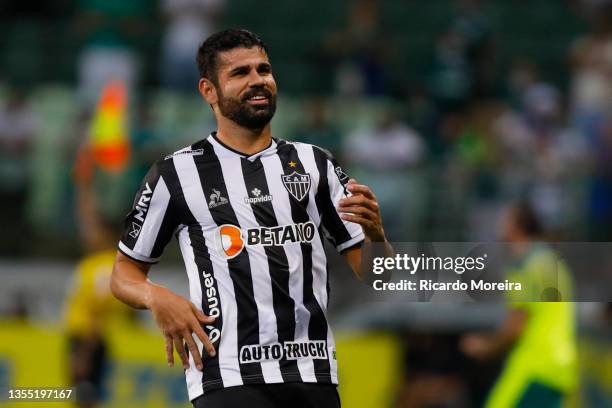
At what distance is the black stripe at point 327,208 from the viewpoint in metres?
4.62

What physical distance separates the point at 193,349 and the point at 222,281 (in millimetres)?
269

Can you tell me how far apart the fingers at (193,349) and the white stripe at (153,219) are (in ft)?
1.45

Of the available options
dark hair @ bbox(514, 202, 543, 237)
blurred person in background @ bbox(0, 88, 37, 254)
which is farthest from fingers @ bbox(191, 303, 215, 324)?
blurred person in background @ bbox(0, 88, 37, 254)

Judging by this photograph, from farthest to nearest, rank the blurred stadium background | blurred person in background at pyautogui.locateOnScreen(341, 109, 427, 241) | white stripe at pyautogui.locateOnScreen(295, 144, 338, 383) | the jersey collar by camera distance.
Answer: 1. blurred person in background at pyautogui.locateOnScreen(341, 109, 427, 241)
2. the blurred stadium background
3. the jersey collar
4. white stripe at pyautogui.locateOnScreen(295, 144, 338, 383)

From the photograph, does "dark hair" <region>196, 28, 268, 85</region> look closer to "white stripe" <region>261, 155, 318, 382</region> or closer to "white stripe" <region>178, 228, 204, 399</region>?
"white stripe" <region>261, 155, 318, 382</region>

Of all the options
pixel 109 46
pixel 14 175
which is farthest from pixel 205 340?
pixel 109 46

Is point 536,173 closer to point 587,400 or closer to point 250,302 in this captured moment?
point 587,400

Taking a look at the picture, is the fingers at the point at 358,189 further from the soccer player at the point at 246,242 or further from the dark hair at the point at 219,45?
the dark hair at the point at 219,45

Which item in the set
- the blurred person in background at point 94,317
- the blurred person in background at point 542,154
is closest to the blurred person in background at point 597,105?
the blurred person in background at point 542,154

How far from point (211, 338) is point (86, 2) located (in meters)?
10.5

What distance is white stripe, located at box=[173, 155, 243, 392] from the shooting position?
4.36 metres

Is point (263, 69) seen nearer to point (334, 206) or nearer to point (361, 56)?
point (334, 206)

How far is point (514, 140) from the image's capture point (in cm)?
1209

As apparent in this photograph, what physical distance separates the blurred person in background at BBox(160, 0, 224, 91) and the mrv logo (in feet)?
28.1
